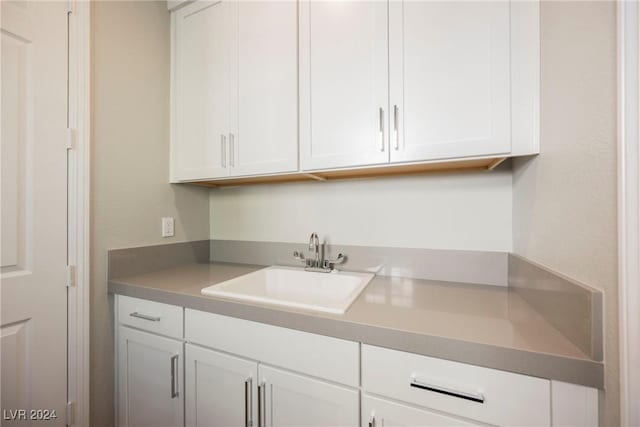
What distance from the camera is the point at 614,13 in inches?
22.6

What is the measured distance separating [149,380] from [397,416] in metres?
1.07

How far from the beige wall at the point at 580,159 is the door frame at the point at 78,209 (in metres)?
1.74

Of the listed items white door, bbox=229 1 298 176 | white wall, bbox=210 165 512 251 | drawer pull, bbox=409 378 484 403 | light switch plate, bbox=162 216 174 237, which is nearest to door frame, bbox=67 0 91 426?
light switch plate, bbox=162 216 174 237

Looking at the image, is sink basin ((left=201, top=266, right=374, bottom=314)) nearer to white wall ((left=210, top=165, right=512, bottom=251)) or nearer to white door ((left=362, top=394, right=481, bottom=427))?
white wall ((left=210, top=165, right=512, bottom=251))

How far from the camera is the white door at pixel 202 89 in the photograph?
4.70 ft

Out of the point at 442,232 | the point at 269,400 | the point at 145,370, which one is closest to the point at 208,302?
the point at 269,400

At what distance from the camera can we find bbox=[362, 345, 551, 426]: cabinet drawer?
640 mm

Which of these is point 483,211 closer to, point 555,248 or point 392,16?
point 555,248

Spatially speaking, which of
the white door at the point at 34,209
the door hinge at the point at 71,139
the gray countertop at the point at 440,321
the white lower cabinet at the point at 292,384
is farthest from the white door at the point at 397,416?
the door hinge at the point at 71,139

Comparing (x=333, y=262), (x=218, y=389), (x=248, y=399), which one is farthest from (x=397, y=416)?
(x=333, y=262)

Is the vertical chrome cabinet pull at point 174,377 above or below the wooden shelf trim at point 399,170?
below

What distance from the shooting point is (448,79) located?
1002 mm

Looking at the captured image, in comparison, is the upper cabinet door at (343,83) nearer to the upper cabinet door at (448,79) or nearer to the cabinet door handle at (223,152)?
the upper cabinet door at (448,79)

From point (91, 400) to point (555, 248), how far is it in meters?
1.89
